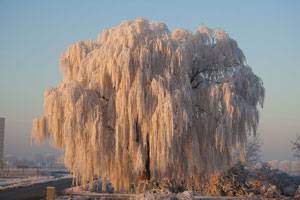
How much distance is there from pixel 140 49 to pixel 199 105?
3736 millimetres

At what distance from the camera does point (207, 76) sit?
19062 mm

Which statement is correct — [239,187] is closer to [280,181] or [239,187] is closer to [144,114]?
[280,181]

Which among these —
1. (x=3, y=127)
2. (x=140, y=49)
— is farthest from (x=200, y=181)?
(x=3, y=127)

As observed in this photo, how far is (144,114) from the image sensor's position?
1570 centimetres

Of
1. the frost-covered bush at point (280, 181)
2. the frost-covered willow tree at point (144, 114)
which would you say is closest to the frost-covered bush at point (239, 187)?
the frost-covered bush at point (280, 181)

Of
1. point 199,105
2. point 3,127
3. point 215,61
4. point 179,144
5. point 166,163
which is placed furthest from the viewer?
point 3,127

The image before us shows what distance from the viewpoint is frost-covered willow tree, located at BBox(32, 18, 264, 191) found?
1540 centimetres

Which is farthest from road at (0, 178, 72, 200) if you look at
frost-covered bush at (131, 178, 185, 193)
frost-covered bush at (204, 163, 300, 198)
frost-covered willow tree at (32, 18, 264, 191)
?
Answer: frost-covered bush at (204, 163, 300, 198)

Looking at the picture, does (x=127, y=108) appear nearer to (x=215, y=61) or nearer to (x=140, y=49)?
(x=140, y=49)

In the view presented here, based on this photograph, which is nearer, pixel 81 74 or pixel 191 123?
pixel 191 123

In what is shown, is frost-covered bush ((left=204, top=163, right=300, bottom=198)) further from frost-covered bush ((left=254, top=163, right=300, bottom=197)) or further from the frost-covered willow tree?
the frost-covered willow tree

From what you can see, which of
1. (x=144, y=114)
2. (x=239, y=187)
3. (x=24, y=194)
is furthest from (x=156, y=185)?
(x=24, y=194)

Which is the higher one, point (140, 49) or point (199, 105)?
point (140, 49)

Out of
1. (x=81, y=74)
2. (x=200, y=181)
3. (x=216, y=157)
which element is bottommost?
(x=200, y=181)
